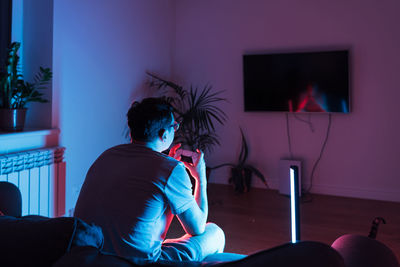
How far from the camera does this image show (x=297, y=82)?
12.6 ft

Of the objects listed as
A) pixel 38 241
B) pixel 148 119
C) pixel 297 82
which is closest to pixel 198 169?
pixel 148 119

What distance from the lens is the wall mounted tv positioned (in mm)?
3648

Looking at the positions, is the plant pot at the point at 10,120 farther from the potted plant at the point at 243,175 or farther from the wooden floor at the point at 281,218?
the potted plant at the point at 243,175

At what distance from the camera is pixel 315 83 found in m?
3.76

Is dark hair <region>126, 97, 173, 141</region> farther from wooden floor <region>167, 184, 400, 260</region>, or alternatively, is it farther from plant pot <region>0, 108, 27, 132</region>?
wooden floor <region>167, 184, 400, 260</region>

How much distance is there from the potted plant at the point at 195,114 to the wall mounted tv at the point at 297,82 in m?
0.48

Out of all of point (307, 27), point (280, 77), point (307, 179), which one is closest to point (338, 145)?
point (307, 179)

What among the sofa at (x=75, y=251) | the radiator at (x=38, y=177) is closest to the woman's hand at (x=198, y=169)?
the sofa at (x=75, y=251)

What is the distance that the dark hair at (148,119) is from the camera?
51.3 inches

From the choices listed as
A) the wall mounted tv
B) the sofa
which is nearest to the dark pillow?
the sofa

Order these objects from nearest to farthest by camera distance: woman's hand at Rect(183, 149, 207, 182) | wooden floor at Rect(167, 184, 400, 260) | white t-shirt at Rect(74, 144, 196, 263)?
white t-shirt at Rect(74, 144, 196, 263), woman's hand at Rect(183, 149, 207, 182), wooden floor at Rect(167, 184, 400, 260)

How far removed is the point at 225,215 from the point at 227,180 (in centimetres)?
117

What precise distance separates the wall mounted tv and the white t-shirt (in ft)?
9.68

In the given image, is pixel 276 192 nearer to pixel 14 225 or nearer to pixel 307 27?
pixel 307 27
